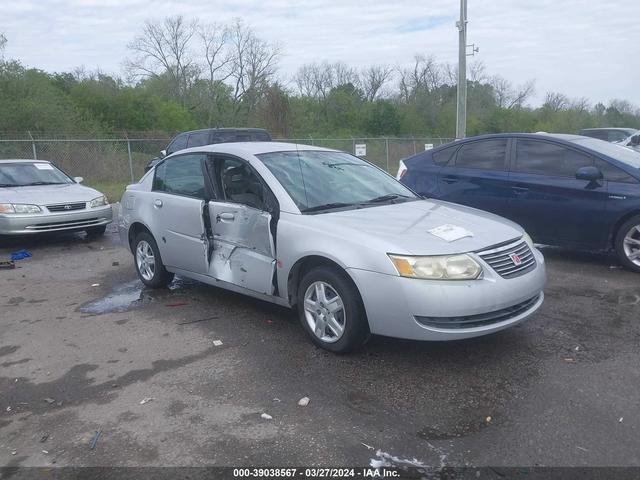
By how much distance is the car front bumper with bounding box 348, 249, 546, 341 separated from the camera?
385 cm

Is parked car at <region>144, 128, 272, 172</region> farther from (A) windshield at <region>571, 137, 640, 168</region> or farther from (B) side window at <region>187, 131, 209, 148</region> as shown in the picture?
(A) windshield at <region>571, 137, 640, 168</region>

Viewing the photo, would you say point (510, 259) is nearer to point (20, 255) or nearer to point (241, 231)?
point (241, 231)

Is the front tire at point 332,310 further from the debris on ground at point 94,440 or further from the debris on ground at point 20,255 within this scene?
the debris on ground at point 20,255

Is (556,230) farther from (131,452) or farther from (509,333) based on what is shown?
(131,452)

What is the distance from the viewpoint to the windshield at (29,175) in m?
9.94

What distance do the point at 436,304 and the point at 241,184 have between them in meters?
2.27

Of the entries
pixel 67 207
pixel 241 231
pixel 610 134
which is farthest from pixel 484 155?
pixel 610 134

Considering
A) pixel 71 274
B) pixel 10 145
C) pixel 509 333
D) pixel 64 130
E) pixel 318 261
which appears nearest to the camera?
pixel 318 261

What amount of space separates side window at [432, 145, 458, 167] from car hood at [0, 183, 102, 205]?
573 cm

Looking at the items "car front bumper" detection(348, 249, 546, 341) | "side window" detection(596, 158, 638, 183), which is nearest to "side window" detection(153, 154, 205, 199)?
"car front bumper" detection(348, 249, 546, 341)

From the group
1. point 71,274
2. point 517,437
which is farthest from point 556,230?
point 71,274

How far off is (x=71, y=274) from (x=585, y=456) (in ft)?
21.4

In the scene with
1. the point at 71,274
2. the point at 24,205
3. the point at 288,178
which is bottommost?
the point at 71,274

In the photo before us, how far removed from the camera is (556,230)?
22.8 feet
